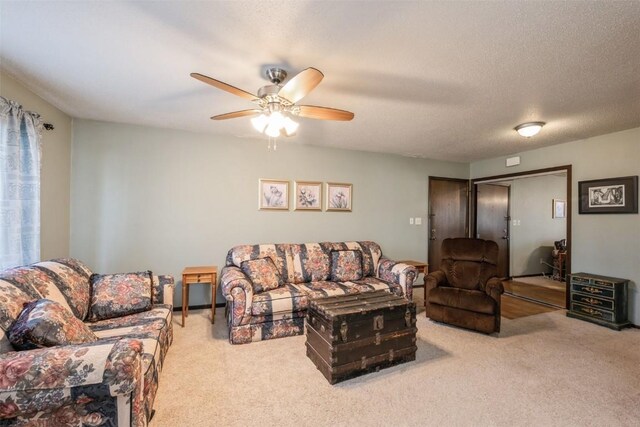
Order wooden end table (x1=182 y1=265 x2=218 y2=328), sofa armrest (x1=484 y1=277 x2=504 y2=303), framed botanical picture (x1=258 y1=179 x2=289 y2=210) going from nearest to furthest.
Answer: sofa armrest (x1=484 y1=277 x2=504 y2=303) → wooden end table (x1=182 y1=265 x2=218 y2=328) → framed botanical picture (x1=258 y1=179 x2=289 y2=210)

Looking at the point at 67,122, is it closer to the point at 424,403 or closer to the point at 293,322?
the point at 293,322

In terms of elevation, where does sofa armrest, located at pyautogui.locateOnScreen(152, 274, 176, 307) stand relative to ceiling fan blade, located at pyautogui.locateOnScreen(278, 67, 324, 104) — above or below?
below

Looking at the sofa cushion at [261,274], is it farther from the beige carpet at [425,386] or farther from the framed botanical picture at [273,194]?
the framed botanical picture at [273,194]

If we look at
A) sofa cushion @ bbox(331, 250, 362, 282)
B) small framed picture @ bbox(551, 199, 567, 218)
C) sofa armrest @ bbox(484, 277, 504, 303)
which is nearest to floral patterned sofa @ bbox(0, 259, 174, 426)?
sofa cushion @ bbox(331, 250, 362, 282)

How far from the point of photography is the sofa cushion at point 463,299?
2.98 m

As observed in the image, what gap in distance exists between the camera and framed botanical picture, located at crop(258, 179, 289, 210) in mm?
4055

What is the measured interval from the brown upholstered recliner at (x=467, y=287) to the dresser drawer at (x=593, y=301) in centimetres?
132

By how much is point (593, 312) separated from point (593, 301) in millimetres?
134

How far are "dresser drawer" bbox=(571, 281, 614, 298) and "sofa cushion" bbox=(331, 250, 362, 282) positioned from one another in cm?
278

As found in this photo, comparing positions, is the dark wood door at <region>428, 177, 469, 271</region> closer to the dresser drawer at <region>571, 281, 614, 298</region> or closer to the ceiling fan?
the dresser drawer at <region>571, 281, 614, 298</region>

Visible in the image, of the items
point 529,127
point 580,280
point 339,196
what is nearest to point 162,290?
point 339,196

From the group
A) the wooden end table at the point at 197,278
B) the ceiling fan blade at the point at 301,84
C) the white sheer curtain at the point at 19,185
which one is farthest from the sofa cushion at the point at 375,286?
the white sheer curtain at the point at 19,185

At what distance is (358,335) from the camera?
7.36 feet

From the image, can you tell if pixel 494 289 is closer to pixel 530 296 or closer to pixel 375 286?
pixel 375 286
